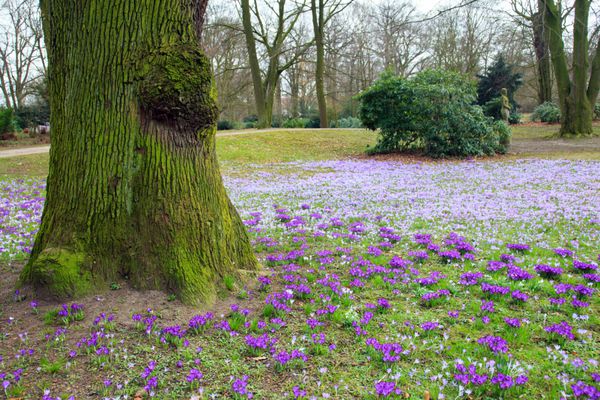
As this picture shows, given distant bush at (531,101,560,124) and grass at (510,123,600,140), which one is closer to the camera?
grass at (510,123,600,140)

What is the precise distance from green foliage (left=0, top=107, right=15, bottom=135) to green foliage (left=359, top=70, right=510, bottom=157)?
19338 mm

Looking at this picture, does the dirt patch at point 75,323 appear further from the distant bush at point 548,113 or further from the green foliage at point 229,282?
the distant bush at point 548,113

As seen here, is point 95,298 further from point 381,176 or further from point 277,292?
point 381,176

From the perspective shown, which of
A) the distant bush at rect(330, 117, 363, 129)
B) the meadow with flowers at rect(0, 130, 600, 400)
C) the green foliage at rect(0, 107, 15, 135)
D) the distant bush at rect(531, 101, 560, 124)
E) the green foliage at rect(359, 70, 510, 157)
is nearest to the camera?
the meadow with flowers at rect(0, 130, 600, 400)

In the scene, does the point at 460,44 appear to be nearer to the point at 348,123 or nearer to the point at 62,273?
the point at 348,123

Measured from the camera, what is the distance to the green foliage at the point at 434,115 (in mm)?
17250

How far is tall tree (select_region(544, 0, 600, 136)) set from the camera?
2130cm

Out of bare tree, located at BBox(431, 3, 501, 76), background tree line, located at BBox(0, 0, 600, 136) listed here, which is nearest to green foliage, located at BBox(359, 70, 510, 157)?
background tree line, located at BBox(0, 0, 600, 136)

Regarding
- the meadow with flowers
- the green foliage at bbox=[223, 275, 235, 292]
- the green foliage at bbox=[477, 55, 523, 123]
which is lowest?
the meadow with flowers

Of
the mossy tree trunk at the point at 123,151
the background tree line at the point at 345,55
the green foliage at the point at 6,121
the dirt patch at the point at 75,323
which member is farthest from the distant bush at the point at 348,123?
the dirt patch at the point at 75,323

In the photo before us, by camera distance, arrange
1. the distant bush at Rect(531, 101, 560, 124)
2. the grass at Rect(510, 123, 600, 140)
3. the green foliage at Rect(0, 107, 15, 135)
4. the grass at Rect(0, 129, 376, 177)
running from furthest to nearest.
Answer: the distant bush at Rect(531, 101, 560, 124)
the grass at Rect(510, 123, 600, 140)
the green foliage at Rect(0, 107, 15, 135)
the grass at Rect(0, 129, 376, 177)

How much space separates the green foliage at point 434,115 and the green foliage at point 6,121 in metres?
19.3

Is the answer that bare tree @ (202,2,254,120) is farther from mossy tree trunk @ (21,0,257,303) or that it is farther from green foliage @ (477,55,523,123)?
mossy tree trunk @ (21,0,257,303)

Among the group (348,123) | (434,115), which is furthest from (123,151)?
(348,123)
